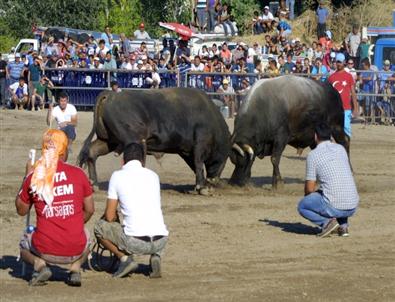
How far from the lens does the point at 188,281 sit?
10.5 metres

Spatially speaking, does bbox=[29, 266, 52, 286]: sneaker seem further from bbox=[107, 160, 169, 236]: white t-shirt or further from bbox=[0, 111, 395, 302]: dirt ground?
bbox=[107, 160, 169, 236]: white t-shirt

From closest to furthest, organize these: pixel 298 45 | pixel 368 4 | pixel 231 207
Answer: pixel 231 207, pixel 298 45, pixel 368 4

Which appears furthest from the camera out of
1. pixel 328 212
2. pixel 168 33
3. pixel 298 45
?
pixel 168 33

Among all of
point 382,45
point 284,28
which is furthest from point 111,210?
point 284,28

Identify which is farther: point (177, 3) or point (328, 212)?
point (177, 3)

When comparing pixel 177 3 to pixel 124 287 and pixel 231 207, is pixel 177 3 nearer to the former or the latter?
pixel 231 207

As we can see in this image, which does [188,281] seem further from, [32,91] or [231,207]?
[32,91]

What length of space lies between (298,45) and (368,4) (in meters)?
7.11

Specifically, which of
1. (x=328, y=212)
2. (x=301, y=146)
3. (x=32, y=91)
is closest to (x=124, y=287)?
(x=328, y=212)

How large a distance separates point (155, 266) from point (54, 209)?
1.17m

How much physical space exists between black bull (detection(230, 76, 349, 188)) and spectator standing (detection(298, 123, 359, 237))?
4352 millimetres

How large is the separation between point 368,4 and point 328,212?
2717 centimetres

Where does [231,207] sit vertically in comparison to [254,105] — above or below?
below

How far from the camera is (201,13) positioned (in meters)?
38.9
